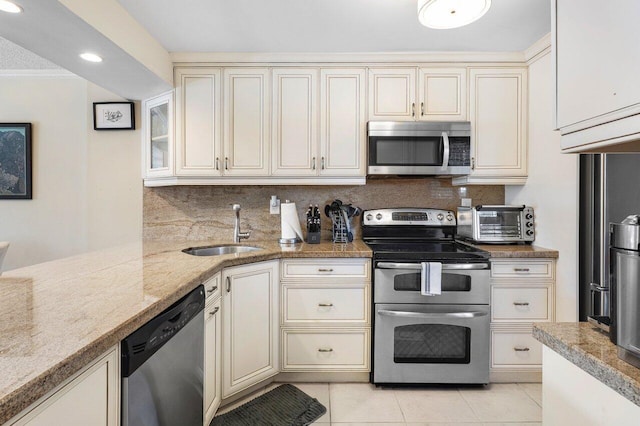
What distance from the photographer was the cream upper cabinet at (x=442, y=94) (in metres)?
2.58

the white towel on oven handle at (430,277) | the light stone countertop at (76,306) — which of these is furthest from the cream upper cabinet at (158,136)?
the white towel on oven handle at (430,277)

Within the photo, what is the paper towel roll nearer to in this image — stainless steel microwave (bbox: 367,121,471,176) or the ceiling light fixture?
stainless steel microwave (bbox: 367,121,471,176)

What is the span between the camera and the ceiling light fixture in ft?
5.04

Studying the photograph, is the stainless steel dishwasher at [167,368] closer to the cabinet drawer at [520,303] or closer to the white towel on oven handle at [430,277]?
the white towel on oven handle at [430,277]

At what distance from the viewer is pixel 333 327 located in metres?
2.31

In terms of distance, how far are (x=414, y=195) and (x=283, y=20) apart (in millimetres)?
1646

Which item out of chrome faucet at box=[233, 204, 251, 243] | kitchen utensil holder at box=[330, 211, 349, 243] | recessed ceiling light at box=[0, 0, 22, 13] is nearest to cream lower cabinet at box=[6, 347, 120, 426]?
recessed ceiling light at box=[0, 0, 22, 13]

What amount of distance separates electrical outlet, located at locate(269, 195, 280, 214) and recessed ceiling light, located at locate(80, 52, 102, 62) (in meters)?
1.45

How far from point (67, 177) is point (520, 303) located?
143 inches

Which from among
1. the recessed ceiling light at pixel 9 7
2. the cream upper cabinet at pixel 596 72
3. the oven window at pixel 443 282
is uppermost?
the recessed ceiling light at pixel 9 7

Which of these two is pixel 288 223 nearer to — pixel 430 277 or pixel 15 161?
pixel 430 277

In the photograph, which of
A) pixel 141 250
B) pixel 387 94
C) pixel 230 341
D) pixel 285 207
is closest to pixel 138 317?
pixel 230 341

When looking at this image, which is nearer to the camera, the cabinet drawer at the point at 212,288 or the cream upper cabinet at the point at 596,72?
the cream upper cabinet at the point at 596,72

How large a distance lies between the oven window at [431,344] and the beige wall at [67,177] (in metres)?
2.26
